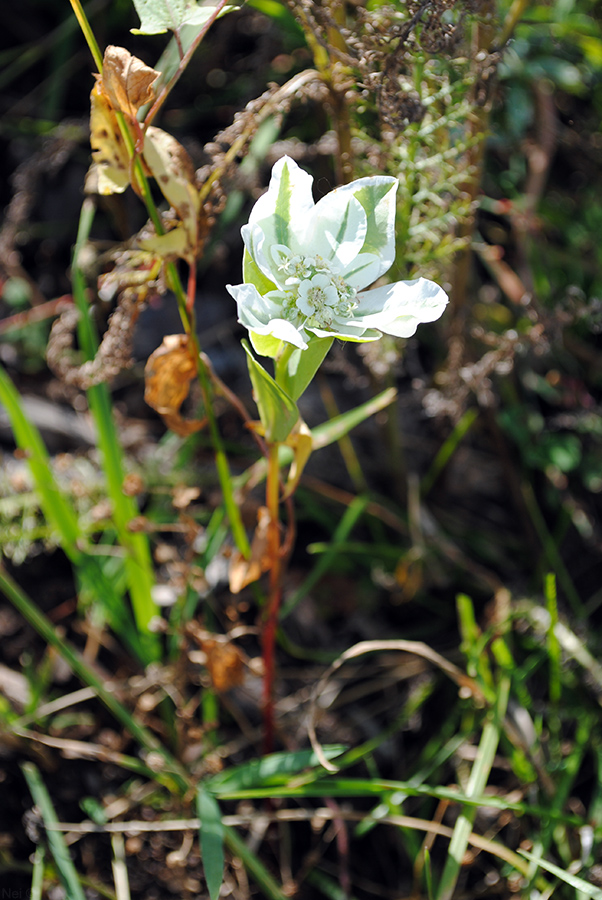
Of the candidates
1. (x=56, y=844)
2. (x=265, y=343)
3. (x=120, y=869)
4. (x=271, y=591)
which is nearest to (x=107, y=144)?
(x=265, y=343)

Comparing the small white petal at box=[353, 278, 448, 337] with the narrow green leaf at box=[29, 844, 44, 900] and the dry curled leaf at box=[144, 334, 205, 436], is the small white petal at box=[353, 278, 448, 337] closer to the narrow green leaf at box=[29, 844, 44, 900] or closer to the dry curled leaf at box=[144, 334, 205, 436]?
the dry curled leaf at box=[144, 334, 205, 436]

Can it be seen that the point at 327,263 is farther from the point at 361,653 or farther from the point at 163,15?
the point at 361,653

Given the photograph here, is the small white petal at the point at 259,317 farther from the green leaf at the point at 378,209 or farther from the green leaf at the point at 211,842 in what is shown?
the green leaf at the point at 211,842

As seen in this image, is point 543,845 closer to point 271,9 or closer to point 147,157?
point 147,157

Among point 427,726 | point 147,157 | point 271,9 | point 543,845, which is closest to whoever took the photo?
point 147,157

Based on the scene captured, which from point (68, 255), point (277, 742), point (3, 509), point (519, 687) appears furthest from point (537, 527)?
point (68, 255)

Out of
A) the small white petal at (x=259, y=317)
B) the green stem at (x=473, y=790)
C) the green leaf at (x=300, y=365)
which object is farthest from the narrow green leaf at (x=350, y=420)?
the green stem at (x=473, y=790)
